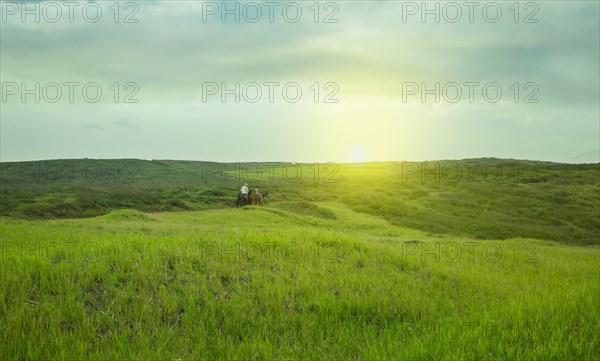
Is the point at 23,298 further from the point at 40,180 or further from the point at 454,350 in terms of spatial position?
the point at 40,180

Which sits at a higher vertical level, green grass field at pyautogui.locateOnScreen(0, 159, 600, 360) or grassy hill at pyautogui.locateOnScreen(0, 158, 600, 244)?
green grass field at pyautogui.locateOnScreen(0, 159, 600, 360)

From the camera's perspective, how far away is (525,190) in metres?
68.9

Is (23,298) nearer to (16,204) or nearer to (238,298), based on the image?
(238,298)

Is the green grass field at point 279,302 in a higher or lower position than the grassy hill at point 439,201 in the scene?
higher

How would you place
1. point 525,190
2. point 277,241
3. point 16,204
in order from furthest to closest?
point 525,190 → point 16,204 → point 277,241

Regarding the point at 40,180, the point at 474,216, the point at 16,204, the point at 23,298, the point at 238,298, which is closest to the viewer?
the point at 23,298

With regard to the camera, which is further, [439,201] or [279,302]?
[439,201]

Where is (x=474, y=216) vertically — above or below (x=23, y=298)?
below

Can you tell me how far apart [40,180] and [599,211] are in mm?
120642

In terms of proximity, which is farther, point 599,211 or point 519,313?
point 599,211

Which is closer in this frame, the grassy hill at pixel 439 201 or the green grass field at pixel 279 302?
the green grass field at pixel 279 302

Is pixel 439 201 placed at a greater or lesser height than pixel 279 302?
lesser

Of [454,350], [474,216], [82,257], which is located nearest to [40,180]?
[474,216]

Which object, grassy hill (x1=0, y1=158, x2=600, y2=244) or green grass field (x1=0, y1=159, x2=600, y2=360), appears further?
grassy hill (x1=0, y1=158, x2=600, y2=244)
